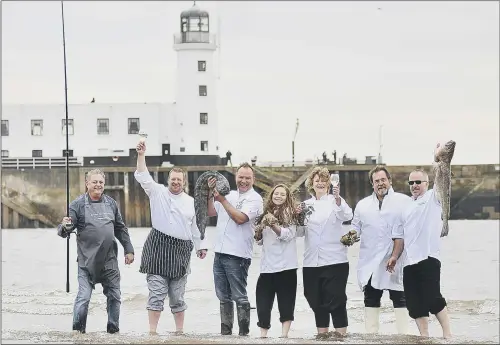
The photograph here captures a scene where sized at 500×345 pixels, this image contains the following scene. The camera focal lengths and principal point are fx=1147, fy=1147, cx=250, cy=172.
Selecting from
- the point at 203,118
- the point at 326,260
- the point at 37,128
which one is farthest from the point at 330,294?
the point at 37,128

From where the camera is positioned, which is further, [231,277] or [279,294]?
[231,277]

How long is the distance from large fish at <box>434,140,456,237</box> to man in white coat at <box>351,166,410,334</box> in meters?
0.41

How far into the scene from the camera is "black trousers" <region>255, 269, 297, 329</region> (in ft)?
32.9

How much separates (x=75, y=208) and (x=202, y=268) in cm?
1555

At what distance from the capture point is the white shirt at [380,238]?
1007 centimetres

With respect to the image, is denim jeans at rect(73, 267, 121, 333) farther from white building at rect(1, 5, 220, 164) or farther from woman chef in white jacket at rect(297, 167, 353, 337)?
white building at rect(1, 5, 220, 164)

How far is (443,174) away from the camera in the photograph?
9719mm

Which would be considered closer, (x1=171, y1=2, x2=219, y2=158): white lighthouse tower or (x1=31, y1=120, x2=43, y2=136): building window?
(x1=171, y1=2, x2=219, y2=158): white lighthouse tower

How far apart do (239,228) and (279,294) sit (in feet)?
2.27

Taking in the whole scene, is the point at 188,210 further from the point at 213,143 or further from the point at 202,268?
the point at 213,143

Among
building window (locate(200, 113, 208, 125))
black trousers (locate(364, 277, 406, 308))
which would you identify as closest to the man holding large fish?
black trousers (locate(364, 277, 406, 308))

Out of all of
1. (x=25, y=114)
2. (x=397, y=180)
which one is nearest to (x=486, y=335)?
(x=397, y=180)

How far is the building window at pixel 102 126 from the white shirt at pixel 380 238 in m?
53.9

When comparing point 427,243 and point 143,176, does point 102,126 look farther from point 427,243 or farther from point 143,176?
point 427,243
